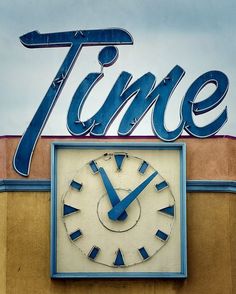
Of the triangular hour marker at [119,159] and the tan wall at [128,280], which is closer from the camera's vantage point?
the tan wall at [128,280]

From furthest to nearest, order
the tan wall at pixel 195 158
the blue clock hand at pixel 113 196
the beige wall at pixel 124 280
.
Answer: the tan wall at pixel 195 158, the blue clock hand at pixel 113 196, the beige wall at pixel 124 280

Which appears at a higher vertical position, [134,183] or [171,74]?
[171,74]

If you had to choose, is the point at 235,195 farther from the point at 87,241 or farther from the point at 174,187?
the point at 87,241

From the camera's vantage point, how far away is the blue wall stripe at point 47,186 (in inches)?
985

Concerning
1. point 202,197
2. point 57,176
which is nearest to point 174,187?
point 202,197

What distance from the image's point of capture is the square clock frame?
2483 cm

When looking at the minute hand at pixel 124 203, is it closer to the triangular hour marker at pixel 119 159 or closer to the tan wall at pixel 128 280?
the triangular hour marker at pixel 119 159

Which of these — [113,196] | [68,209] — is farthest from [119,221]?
[68,209]

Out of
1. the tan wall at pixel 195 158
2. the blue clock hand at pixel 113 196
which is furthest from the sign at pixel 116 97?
the blue clock hand at pixel 113 196

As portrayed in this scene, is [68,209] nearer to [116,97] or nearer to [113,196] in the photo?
[113,196]

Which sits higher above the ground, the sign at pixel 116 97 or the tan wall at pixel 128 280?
the sign at pixel 116 97

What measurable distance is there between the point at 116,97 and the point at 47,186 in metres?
2.15

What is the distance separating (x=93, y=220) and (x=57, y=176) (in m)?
1.03

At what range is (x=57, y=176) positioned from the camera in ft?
82.2
